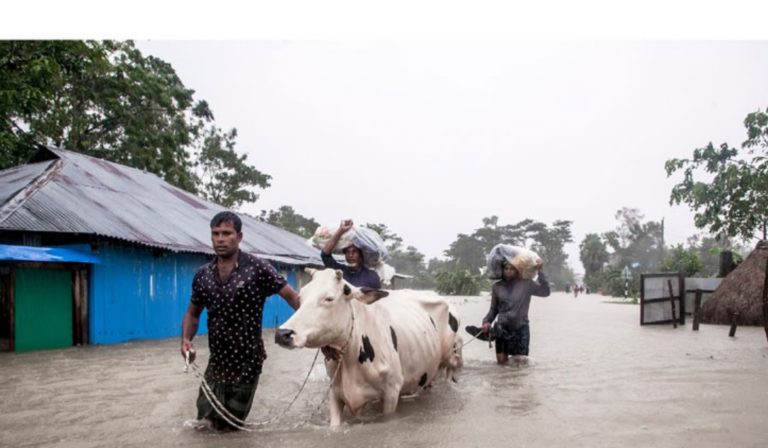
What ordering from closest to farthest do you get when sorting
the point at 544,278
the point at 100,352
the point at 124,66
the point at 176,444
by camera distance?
1. the point at 176,444
2. the point at 544,278
3. the point at 100,352
4. the point at 124,66

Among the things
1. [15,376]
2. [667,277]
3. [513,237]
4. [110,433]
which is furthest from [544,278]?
[513,237]

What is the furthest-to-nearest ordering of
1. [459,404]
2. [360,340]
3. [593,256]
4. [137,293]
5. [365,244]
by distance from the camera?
1. [593,256]
2. [137,293]
3. [365,244]
4. [459,404]
5. [360,340]

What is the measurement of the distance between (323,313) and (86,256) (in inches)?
324

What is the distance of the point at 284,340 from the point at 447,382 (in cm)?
312

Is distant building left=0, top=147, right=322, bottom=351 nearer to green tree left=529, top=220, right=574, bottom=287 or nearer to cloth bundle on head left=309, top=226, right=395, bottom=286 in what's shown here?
cloth bundle on head left=309, top=226, right=395, bottom=286

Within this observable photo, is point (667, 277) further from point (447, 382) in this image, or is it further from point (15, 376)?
point (15, 376)

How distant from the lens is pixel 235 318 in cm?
381

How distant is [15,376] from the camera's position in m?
7.05

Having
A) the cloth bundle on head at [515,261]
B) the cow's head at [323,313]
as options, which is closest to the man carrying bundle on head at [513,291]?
the cloth bundle on head at [515,261]

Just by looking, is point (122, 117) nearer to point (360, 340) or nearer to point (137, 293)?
point (137, 293)

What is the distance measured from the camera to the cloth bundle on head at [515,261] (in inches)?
267

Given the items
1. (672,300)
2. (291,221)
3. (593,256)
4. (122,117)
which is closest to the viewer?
(672,300)

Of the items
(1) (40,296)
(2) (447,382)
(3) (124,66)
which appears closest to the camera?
(2) (447,382)

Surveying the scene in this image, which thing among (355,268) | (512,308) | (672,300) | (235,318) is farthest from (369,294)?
(672,300)
